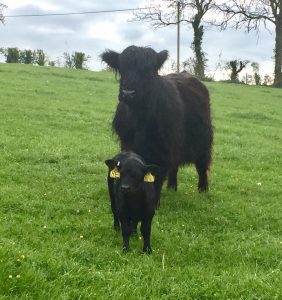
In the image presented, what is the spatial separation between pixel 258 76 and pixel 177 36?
885cm

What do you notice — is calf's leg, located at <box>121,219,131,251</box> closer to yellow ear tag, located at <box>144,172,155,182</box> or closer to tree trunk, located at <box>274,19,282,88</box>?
yellow ear tag, located at <box>144,172,155,182</box>

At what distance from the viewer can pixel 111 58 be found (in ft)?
26.5

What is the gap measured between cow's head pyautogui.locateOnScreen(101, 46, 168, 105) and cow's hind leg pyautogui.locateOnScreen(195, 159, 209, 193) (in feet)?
8.91

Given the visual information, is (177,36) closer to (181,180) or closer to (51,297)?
(181,180)

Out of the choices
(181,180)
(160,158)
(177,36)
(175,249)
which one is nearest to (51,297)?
(175,249)

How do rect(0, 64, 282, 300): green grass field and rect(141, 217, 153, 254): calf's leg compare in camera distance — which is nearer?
rect(0, 64, 282, 300): green grass field

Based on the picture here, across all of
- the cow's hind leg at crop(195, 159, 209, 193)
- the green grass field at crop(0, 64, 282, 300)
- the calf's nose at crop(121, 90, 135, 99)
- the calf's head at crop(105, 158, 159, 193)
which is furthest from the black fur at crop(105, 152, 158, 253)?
the cow's hind leg at crop(195, 159, 209, 193)

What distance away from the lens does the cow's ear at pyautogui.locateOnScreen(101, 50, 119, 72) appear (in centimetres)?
803

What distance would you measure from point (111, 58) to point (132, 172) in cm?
274

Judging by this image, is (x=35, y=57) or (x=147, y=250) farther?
(x=35, y=57)

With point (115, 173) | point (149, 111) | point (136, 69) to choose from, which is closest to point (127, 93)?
point (136, 69)

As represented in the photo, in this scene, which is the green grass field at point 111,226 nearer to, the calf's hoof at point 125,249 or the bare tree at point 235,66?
the calf's hoof at point 125,249

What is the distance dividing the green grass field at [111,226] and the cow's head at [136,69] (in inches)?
70.2

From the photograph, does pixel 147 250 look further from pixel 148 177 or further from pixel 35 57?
pixel 35 57
